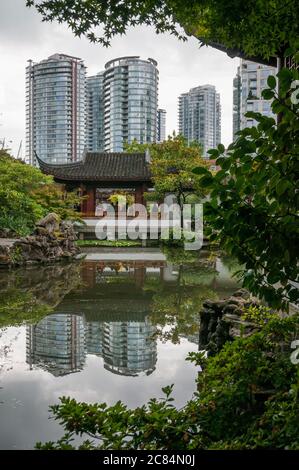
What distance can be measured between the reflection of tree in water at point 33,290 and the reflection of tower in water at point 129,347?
1.31m

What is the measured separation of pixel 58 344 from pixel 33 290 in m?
3.76

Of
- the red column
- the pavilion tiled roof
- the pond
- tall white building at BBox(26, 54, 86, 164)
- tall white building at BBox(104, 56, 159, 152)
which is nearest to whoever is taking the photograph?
the pond

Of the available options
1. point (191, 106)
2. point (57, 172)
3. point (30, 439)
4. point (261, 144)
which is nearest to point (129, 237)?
point (57, 172)

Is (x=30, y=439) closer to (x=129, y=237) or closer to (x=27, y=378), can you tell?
(x=27, y=378)

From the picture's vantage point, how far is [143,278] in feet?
33.2

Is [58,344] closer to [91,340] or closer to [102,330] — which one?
[91,340]

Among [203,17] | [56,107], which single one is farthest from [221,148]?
[56,107]

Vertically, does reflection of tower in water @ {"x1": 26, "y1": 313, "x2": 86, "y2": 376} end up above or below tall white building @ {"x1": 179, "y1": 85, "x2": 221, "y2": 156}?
below

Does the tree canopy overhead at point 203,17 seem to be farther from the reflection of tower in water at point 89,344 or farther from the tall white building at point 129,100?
the tall white building at point 129,100

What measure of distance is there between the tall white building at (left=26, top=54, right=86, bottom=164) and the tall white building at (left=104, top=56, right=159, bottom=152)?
5002 millimetres

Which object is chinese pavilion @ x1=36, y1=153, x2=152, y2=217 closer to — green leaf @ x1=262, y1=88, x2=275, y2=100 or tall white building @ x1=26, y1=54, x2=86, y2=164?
tall white building @ x1=26, y1=54, x2=86, y2=164

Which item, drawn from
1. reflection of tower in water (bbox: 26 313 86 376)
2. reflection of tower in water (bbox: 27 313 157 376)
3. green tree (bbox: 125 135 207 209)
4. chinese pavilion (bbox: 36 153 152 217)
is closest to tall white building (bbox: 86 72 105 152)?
chinese pavilion (bbox: 36 153 152 217)

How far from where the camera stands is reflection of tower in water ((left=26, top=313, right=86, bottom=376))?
4.36 m

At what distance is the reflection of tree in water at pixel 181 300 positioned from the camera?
5672 millimetres
